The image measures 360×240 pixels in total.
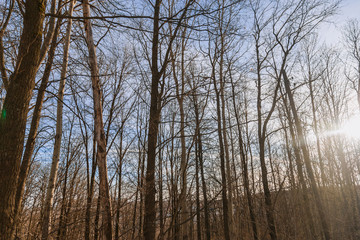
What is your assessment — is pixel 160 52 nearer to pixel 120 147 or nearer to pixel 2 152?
pixel 2 152

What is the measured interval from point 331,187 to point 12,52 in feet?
81.3

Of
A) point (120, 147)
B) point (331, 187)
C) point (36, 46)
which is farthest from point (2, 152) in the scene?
point (331, 187)

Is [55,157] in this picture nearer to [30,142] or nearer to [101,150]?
[30,142]

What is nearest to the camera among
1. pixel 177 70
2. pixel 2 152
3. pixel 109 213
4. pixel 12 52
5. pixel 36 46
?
pixel 2 152

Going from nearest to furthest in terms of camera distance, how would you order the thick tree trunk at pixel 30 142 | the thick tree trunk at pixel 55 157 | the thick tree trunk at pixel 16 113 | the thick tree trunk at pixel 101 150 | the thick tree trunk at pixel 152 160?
the thick tree trunk at pixel 16 113, the thick tree trunk at pixel 101 150, the thick tree trunk at pixel 152 160, the thick tree trunk at pixel 30 142, the thick tree trunk at pixel 55 157

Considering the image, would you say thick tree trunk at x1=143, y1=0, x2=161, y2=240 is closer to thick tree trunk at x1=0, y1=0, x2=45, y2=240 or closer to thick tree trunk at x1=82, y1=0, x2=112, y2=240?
thick tree trunk at x1=82, y1=0, x2=112, y2=240

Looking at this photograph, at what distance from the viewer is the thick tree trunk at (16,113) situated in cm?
196

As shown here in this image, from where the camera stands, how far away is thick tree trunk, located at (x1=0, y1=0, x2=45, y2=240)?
1957 mm

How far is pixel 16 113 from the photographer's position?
2148 millimetres

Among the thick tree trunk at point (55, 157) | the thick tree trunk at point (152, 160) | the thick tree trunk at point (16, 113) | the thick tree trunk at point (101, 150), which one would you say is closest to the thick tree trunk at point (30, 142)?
the thick tree trunk at point (55, 157)

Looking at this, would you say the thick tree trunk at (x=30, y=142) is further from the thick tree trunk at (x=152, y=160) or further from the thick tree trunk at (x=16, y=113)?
the thick tree trunk at (x=152, y=160)

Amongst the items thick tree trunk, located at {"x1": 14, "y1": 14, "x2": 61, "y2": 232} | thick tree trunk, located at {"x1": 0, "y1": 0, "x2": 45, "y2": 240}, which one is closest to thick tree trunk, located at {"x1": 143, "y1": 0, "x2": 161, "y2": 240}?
thick tree trunk, located at {"x1": 0, "y1": 0, "x2": 45, "y2": 240}

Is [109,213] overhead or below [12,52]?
below

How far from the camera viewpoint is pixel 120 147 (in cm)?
1184
